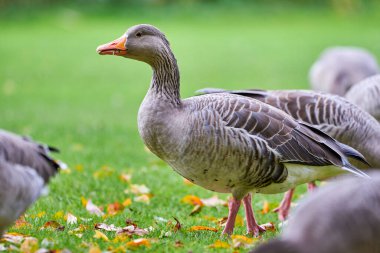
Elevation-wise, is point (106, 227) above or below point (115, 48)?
below

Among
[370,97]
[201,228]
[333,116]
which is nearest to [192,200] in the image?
[201,228]

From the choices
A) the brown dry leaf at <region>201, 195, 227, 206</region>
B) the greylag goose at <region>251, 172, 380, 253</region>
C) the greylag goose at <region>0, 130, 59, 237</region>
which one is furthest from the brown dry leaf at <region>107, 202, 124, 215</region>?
the greylag goose at <region>251, 172, 380, 253</region>

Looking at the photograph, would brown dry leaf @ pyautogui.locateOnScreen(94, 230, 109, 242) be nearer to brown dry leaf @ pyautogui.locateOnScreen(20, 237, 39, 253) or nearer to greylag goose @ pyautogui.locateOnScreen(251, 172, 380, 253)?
brown dry leaf @ pyautogui.locateOnScreen(20, 237, 39, 253)

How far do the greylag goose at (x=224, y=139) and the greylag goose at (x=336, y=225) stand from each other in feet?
4.65

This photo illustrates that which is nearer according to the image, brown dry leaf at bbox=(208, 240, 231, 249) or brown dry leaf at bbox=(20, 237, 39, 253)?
brown dry leaf at bbox=(20, 237, 39, 253)

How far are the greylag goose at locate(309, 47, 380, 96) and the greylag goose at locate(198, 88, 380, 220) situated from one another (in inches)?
180

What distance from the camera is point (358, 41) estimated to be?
21094 mm

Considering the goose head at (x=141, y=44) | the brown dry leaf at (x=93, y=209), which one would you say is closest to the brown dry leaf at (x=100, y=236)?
the brown dry leaf at (x=93, y=209)

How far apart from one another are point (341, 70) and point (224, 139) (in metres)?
6.80

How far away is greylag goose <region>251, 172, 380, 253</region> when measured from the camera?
3.81 meters

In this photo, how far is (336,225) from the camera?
3.84 metres

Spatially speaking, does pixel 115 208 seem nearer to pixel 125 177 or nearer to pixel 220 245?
pixel 125 177

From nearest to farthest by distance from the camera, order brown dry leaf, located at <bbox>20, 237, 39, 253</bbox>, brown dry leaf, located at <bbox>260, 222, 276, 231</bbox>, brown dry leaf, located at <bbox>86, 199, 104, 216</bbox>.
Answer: brown dry leaf, located at <bbox>20, 237, 39, 253</bbox> < brown dry leaf, located at <bbox>260, 222, 276, 231</bbox> < brown dry leaf, located at <bbox>86, 199, 104, 216</bbox>

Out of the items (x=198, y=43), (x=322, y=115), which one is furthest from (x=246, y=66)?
(x=322, y=115)
